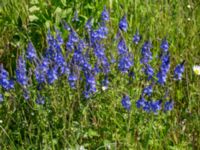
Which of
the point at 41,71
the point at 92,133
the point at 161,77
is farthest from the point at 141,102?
the point at 41,71

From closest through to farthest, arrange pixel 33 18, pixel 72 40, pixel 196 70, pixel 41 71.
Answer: pixel 41 71
pixel 72 40
pixel 196 70
pixel 33 18

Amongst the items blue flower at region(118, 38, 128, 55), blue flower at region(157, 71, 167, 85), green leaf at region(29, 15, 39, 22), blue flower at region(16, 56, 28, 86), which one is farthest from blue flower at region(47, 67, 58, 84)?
green leaf at region(29, 15, 39, 22)

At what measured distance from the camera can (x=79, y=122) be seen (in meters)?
2.48

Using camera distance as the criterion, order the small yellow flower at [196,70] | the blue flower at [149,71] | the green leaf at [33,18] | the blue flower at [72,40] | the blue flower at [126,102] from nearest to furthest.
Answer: the blue flower at [126,102]
the blue flower at [149,71]
the blue flower at [72,40]
the small yellow flower at [196,70]
the green leaf at [33,18]

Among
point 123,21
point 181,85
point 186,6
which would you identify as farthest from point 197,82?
point 186,6

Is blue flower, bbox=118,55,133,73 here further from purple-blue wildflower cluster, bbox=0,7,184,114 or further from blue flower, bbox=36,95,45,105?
blue flower, bbox=36,95,45,105

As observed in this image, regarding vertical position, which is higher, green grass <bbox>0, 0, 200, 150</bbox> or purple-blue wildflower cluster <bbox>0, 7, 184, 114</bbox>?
purple-blue wildflower cluster <bbox>0, 7, 184, 114</bbox>

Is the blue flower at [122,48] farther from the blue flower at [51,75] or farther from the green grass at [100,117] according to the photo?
the blue flower at [51,75]

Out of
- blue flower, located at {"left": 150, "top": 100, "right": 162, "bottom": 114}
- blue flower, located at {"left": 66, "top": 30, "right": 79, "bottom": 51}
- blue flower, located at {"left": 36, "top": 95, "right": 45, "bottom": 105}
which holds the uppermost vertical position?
blue flower, located at {"left": 66, "top": 30, "right": 79, "bottom": 51}

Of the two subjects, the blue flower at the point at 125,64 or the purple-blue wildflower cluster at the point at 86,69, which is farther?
the blue flower at the point at 125,64

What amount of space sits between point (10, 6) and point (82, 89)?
1.22 m

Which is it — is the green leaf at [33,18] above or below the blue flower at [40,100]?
above

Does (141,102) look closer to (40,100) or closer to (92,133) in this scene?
(92,133)

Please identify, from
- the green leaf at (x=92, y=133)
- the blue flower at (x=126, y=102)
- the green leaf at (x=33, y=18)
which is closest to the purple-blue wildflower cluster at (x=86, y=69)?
the blue flower at (x=126, y=102)
